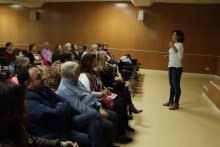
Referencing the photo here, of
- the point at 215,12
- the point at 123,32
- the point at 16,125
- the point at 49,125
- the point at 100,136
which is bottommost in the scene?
Answer: the point at 100,136

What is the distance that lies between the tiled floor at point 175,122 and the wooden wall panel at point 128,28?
3272 mm

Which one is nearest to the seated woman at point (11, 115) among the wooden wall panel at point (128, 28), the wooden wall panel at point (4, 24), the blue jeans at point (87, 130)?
the blue jeans at point (87, 130)

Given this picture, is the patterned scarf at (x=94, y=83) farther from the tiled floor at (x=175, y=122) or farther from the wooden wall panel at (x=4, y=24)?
the wooden wall panel at (x=4, y=24)

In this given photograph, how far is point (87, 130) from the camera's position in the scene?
7.18 feet

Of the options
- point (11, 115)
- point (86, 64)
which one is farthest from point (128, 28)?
point (11, 115)

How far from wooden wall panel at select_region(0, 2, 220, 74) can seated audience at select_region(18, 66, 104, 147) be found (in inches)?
284

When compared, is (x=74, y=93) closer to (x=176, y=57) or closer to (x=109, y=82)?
(x=109, y=82)

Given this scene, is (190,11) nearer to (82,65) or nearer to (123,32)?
(123,32)

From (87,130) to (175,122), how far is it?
2152 mm

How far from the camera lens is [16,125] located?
106cm

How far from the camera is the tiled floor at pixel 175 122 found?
314 centimetres

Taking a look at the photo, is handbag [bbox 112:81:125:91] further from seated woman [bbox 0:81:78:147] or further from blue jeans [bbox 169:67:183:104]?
seated woman [bbox 0:81:78:147]

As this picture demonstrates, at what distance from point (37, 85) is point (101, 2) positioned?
8070mm

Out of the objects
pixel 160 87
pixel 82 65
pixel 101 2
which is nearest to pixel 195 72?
pixel 160 87
